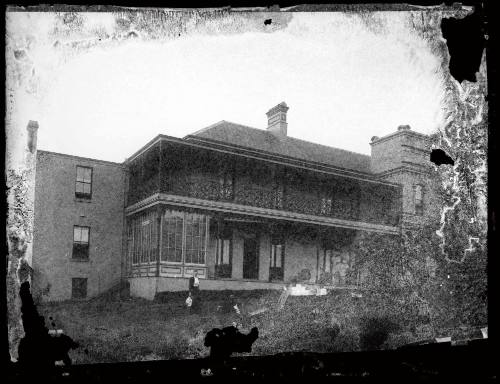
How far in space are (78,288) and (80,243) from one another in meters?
0.48

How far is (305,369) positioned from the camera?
4.50 metres

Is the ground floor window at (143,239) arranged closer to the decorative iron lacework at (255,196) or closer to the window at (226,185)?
the window at (226,185)

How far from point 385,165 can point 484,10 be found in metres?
2.14

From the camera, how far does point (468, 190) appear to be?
18.1 feet

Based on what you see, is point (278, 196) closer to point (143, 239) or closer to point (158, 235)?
point (158, 235)

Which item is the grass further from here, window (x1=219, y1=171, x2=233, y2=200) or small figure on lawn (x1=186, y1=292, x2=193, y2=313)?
window (x1=219, y1=171, x2=233, y2=200)

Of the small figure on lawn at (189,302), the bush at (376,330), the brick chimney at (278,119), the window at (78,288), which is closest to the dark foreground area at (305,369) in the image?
the bush at (376,330)

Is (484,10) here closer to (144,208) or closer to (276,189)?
(276,189)

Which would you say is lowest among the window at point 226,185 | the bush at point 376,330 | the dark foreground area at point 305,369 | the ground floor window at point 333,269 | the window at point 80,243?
the dark foreground area at point 305,369

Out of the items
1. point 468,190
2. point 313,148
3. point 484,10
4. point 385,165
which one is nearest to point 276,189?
point 313,148

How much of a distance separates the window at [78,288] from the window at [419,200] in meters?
4.18

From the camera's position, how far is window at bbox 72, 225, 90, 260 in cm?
472

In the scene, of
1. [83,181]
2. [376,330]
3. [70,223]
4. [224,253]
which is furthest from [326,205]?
[70,223]

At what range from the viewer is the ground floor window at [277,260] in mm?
5484
